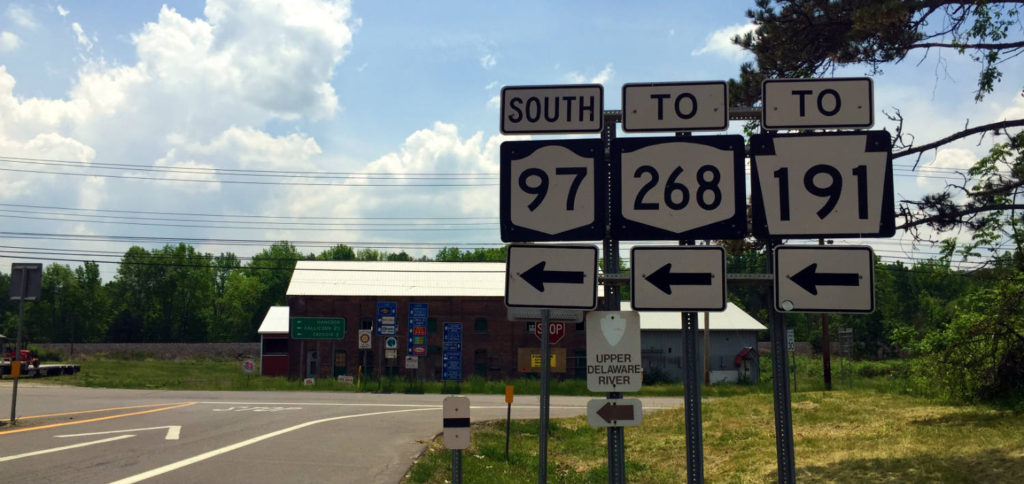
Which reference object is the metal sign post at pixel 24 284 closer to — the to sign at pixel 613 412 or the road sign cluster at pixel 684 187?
the road sign cluster at pixel 684 187

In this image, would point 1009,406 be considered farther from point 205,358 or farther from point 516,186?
point 205,358

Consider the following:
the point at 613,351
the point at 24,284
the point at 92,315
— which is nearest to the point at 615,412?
the point at 613,351

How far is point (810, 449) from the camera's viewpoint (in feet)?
39.5

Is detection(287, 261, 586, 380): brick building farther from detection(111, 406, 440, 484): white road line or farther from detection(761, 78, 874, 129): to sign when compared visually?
detection(761, 78, 874, 129): to sign

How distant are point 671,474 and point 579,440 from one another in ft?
18.6

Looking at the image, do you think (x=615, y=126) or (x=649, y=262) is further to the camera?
(x=615, y=126)

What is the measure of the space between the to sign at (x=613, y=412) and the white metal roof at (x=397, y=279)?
4353 cm

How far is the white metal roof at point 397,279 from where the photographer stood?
50250 mm

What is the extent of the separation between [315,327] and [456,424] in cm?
3772

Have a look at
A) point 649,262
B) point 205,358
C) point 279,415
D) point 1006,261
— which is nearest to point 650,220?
point 649,262

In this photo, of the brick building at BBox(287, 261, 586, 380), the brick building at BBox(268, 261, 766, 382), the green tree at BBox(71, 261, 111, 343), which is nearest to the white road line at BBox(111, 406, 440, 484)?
the brick building at BBox(268, 261, 766, 382)

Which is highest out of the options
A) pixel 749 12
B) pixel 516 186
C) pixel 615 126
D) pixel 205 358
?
pixel 749 12

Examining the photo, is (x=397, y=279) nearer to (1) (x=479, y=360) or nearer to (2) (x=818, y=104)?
(1) (x=479, y=360)

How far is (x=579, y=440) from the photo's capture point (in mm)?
17234
